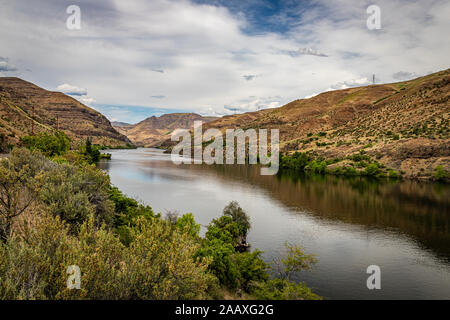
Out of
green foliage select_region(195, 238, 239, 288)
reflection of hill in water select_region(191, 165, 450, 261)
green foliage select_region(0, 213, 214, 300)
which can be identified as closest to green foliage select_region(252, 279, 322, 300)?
green foliage select_region(195, 238, 239, 288)

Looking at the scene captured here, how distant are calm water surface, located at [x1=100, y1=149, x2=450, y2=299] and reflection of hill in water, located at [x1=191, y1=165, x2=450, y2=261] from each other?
111 millimetres

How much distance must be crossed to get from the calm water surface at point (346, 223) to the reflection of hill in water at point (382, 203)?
0.36 ft

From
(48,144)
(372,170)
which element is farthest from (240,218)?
(372,170)

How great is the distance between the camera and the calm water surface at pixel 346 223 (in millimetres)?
19156

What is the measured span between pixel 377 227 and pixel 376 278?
13703 mm

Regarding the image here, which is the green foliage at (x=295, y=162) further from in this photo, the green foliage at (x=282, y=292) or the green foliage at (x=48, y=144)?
the green foliage at (x=282, y=292)

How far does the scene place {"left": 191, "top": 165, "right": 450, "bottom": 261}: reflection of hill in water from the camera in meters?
29.9

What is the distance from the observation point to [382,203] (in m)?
42.2

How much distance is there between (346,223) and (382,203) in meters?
14.0

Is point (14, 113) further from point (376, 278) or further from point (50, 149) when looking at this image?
point (376, 278)

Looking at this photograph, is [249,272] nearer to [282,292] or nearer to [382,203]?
[282,292]

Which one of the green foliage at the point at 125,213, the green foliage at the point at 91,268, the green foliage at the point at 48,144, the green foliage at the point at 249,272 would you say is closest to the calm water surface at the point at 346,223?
the green foliage at the point at 249,272

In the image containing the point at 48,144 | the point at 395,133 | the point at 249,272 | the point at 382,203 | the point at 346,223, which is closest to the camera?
the point at 249,272

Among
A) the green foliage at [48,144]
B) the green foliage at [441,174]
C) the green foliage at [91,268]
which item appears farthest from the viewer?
the green foliage at [441,174]
